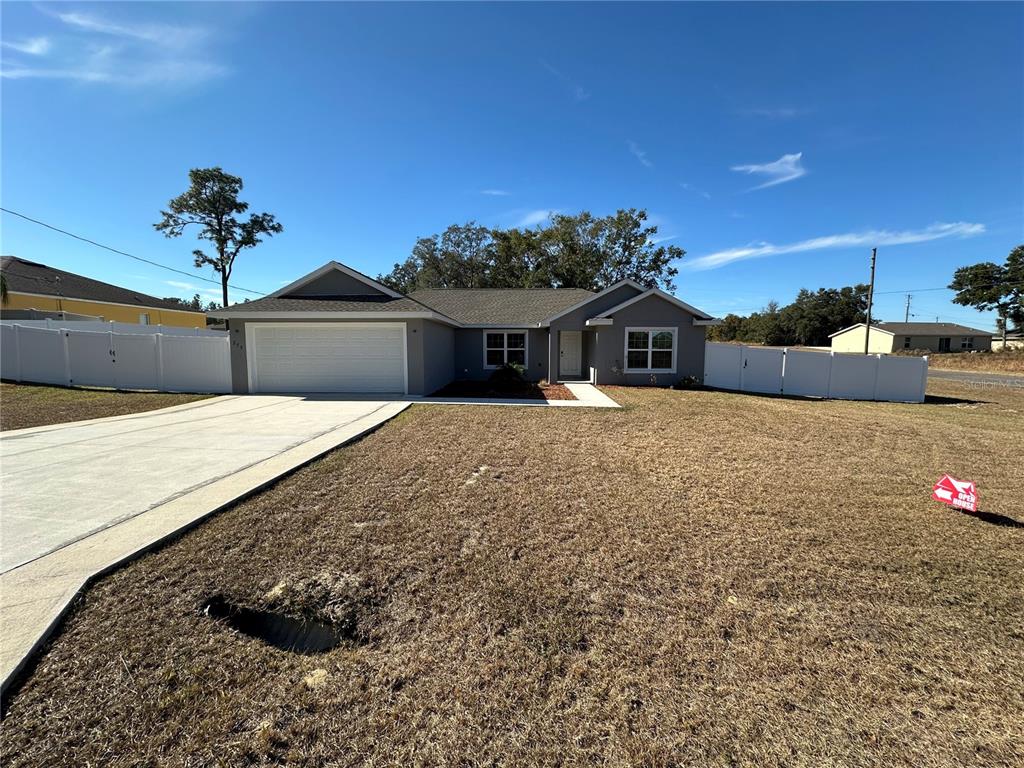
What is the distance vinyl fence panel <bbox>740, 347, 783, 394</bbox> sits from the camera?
15.9m

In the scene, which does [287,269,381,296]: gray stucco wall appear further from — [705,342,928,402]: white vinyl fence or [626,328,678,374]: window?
[705,342,928,402]: white vinyl fence

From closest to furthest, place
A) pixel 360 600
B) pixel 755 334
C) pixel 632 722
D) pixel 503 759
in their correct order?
1. pixel 503 759
2. pixel 632 722
3. pixel 360 600
4. pixel 755 334

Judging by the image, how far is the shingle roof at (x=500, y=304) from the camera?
59.5ft

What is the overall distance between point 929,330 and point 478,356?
6111 centimetres

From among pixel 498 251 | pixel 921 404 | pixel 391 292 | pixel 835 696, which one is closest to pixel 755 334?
pixel 498 251

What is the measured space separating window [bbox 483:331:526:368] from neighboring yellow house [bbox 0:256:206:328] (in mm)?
20339

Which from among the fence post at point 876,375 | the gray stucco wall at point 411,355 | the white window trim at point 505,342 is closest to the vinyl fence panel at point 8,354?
the gray stucco wall at point 411,355

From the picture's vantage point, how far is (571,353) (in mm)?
18547

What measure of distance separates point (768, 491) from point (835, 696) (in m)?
3.38

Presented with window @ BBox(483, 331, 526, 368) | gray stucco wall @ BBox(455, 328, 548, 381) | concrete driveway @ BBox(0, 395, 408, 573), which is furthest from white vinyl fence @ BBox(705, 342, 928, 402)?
concrete driveway @ BBox(0, 395, 408, 573)

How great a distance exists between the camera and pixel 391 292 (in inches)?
538

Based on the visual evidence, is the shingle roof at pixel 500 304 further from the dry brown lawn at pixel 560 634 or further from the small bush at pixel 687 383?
the dry brown lawn at pixel 560 634

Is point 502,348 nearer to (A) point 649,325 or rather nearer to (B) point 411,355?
(B) point 411,355

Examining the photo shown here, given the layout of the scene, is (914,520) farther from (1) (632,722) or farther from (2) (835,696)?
(1) (632,722)
